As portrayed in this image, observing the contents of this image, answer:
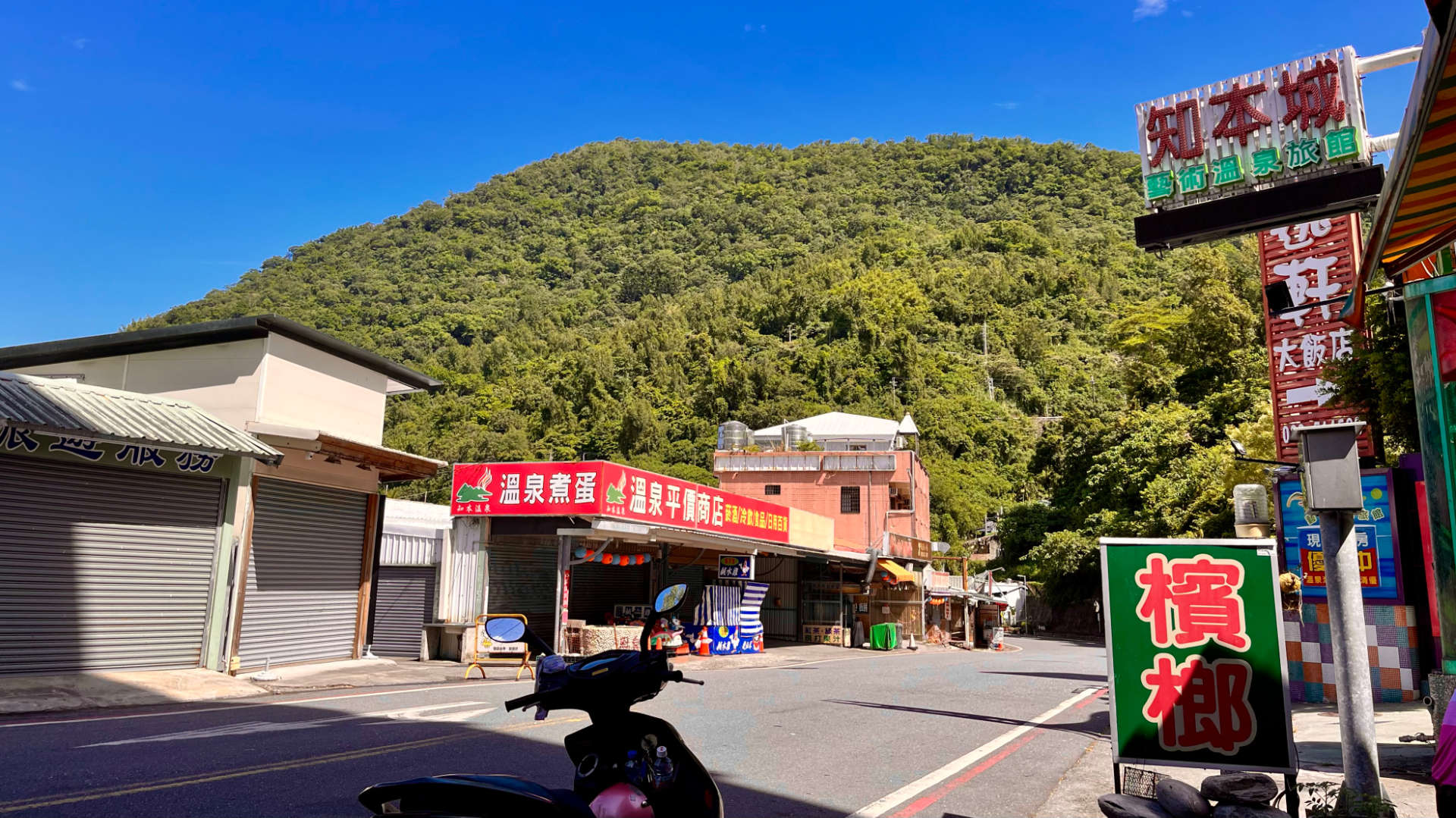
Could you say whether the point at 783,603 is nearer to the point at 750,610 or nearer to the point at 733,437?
the point at 750,610

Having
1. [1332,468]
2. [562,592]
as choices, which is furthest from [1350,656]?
[562,592]

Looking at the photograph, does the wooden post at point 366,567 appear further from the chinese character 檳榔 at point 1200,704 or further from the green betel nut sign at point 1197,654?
the chinese character 檳榔 at point 1200,704

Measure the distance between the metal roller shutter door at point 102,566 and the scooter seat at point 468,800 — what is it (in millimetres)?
12054

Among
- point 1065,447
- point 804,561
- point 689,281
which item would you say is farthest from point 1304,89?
point 689,281

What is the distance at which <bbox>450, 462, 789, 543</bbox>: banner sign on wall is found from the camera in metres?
18.5

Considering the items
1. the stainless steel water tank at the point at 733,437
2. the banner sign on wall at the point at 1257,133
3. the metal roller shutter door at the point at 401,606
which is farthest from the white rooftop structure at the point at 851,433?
the banner sign on wall at the point at 1257,133

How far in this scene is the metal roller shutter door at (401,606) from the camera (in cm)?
1966

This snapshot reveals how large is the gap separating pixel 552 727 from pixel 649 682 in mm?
6303

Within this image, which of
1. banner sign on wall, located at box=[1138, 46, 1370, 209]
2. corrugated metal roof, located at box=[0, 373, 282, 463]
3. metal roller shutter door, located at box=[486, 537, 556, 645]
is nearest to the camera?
banner sign on wall, located at box=[1138, 46, 1370, 209]

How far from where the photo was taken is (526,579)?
2056cm

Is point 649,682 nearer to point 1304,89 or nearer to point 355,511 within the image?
point 1304,89

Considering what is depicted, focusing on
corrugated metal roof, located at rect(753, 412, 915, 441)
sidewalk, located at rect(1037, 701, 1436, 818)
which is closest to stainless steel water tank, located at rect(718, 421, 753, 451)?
corrugated metal roof, located at rect(753, 412, 915, 441)

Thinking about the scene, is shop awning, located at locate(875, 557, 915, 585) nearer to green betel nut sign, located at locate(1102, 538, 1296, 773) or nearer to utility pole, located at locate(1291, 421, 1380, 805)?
green betel nut sign, located at locate(1102, 538, 1296, 773)

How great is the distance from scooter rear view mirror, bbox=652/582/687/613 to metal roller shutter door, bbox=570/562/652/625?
19.0 m
